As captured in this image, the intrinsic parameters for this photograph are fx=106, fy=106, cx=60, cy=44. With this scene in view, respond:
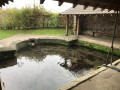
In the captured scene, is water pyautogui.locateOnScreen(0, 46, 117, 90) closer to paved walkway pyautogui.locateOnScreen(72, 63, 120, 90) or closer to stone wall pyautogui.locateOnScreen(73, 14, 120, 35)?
paved walkway pyautogui.locateOnScreen(72, 63, 120, 90)

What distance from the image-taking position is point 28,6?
1389 centimetres

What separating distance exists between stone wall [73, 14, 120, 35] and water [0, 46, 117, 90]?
3.80 m

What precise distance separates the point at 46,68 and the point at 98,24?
7.88m

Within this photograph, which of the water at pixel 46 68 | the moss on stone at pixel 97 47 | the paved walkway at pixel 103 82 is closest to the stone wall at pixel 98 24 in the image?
the moss on stone at pixel 97 47

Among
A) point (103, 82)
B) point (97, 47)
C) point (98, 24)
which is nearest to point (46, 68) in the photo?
point (103, 82)

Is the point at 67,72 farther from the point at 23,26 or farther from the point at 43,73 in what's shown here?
the point at 23,26

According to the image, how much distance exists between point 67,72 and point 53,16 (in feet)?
35.7

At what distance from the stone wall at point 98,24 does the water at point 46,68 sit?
3.80 meters

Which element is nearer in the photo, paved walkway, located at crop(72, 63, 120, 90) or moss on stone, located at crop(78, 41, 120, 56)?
paved walkway, located at crop(72, 63, 120, 90)

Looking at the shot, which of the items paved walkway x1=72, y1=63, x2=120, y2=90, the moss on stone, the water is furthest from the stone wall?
paved walkway x1=72, y1=63, x2=120, y2=90

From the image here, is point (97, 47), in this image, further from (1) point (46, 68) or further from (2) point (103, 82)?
(2) point (103, 82)

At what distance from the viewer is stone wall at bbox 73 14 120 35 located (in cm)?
1006

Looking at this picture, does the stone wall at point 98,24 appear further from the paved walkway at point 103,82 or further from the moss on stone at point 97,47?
the paved walkway at point 103,82

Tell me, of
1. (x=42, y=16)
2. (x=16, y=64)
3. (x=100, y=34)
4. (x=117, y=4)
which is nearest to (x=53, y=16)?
(x=42, y=16)
